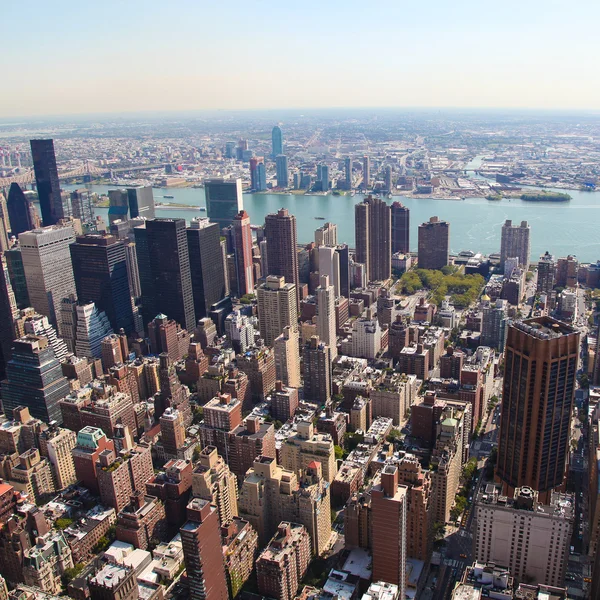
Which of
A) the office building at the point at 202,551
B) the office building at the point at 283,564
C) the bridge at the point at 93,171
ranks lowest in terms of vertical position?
the office building at the point at 283,564

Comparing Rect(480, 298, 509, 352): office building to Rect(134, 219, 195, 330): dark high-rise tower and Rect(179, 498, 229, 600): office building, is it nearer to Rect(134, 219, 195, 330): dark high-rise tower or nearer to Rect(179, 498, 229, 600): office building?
Rect(134, 219, 195, 330): dark high-rise tower

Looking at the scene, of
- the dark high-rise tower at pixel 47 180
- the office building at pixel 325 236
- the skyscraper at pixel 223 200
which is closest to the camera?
the office building at pixel 325 236

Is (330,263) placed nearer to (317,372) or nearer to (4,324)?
(317,372)

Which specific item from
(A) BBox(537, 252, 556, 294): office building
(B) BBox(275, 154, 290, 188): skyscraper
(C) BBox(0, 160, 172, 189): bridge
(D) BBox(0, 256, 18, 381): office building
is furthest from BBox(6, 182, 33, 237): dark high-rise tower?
(A) BBox(537, 252, 556, 294): office building

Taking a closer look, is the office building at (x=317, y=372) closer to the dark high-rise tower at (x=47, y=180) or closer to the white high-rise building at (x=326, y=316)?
the white high-rise building at (x=326, y=316)

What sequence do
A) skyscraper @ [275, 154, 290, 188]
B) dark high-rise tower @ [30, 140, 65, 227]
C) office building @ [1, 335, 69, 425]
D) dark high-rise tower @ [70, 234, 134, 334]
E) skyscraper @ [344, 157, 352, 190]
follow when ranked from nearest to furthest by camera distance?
office building @ [1, 335, 69, 425], dark high-rise tower @ [70, 234, 134, 334], dark high-rise tower @ [30, 140, 65, 227], skyscraper @ [344, 157, 352, 190], skyscraper @ [275, 154, 290, 188]

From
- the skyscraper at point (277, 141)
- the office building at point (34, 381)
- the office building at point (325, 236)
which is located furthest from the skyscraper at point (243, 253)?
the skyscraper at point (277, 141)
